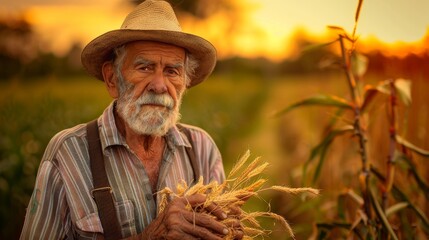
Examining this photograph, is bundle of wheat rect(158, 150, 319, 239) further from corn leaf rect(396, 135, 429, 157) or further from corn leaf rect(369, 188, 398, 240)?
corn leaf rect(396, 135, 429, 157)

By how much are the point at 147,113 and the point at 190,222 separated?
56cm

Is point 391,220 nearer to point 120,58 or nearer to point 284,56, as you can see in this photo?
point 120,58

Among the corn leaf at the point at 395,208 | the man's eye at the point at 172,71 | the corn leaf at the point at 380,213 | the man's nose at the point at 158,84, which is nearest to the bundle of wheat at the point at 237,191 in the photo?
the man's nose at the point at 158,84

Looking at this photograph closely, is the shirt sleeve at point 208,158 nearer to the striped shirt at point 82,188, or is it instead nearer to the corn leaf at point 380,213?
the striped shirt at point 82,188

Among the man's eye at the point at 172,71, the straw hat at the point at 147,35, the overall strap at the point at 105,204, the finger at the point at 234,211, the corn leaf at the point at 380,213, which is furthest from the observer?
the corn leaf at the point at 380,213

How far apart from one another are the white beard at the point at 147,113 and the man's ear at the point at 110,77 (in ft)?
0.50

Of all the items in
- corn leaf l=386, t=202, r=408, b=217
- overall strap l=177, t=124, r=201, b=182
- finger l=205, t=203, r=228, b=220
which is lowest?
corn leaf l=386, t=202, r=408, b=217

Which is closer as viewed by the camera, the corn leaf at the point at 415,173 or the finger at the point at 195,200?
the finger at the point at 195,200

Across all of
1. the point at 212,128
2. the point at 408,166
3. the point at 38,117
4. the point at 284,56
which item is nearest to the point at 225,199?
the point at 408,166

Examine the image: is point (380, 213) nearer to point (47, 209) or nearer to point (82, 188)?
point (82, 188)

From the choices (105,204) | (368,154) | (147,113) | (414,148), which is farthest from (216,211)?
(414,148)

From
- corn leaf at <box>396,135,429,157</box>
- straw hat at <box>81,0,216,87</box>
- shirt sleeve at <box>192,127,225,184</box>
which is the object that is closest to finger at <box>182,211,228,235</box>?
shirt sleeve at <box>192,127,225,184</box>

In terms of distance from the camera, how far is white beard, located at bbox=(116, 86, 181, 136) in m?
2.22

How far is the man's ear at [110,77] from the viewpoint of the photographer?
7.90 ft
